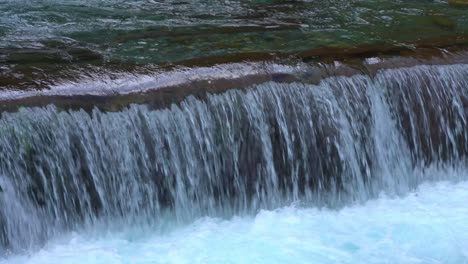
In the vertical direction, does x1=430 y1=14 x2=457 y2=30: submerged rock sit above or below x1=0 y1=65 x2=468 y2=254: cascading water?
above

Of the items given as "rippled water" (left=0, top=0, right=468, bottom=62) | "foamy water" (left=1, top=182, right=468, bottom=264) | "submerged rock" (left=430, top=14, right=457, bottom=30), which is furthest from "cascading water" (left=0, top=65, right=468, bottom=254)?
"submerged rock" (left=430, top=14, right=457, bottom=30)

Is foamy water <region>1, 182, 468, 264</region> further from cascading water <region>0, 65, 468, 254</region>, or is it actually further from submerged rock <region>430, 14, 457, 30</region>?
submerged rock <region>430, 14, 457, 30</region>

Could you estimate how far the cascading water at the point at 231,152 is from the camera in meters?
5.98

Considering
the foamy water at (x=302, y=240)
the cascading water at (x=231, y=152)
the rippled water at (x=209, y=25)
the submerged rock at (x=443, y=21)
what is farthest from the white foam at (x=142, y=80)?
the submerged rock at (x=443, y=21)

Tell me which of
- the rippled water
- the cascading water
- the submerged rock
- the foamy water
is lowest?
the foamy water

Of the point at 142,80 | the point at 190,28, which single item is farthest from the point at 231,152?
the point at 190,28

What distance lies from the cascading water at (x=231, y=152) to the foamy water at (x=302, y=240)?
123 millimetres

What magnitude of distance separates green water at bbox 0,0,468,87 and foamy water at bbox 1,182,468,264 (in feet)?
4.27

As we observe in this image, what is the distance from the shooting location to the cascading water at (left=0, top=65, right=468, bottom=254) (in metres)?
5.98

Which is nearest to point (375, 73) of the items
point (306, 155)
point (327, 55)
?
point (327, 55)

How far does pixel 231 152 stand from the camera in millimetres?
6559

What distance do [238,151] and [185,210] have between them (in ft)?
1.87

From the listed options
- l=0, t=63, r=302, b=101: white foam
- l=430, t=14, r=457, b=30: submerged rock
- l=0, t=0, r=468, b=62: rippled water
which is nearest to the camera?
l=0, t=63, r=302, b=101: white foam

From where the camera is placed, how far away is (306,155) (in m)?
6.85
